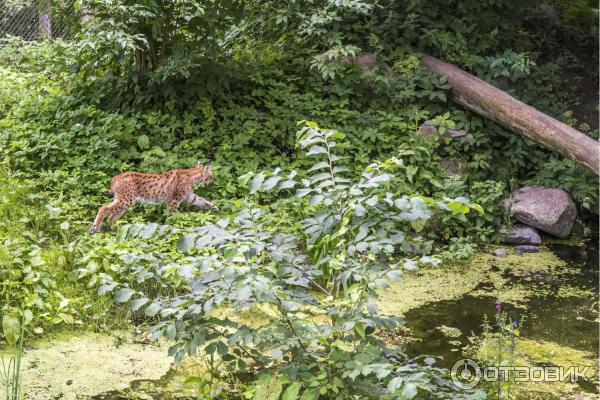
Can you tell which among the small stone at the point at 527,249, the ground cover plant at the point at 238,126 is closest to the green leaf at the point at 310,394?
the ground cover plant at the point at 238,126

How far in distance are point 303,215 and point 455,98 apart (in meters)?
2.89

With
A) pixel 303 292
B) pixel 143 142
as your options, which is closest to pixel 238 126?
pixel 143 142

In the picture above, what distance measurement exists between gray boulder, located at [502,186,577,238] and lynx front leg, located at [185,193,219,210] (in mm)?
3117

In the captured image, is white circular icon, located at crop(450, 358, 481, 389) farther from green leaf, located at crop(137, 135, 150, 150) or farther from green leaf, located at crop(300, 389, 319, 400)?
green leaf, located at crop(137, 135, 150, 150)

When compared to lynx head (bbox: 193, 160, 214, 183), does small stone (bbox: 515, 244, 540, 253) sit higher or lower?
lower

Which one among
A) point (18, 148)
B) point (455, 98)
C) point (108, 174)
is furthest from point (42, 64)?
point (455, 98)

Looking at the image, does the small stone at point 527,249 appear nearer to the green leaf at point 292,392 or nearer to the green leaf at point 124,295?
the green leaf at point 292,392

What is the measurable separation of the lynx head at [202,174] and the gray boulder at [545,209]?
3139mm

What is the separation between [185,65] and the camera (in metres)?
7.83

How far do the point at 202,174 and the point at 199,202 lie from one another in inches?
10.5

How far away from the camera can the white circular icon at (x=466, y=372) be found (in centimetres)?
471

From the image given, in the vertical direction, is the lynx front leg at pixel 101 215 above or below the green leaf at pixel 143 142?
below

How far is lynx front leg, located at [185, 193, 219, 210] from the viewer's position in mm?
7215

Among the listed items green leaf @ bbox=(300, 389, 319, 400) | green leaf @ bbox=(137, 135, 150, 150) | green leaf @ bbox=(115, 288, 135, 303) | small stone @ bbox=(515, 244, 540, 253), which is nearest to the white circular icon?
green leaf @ bbox=(300, 389, 319, 400)
